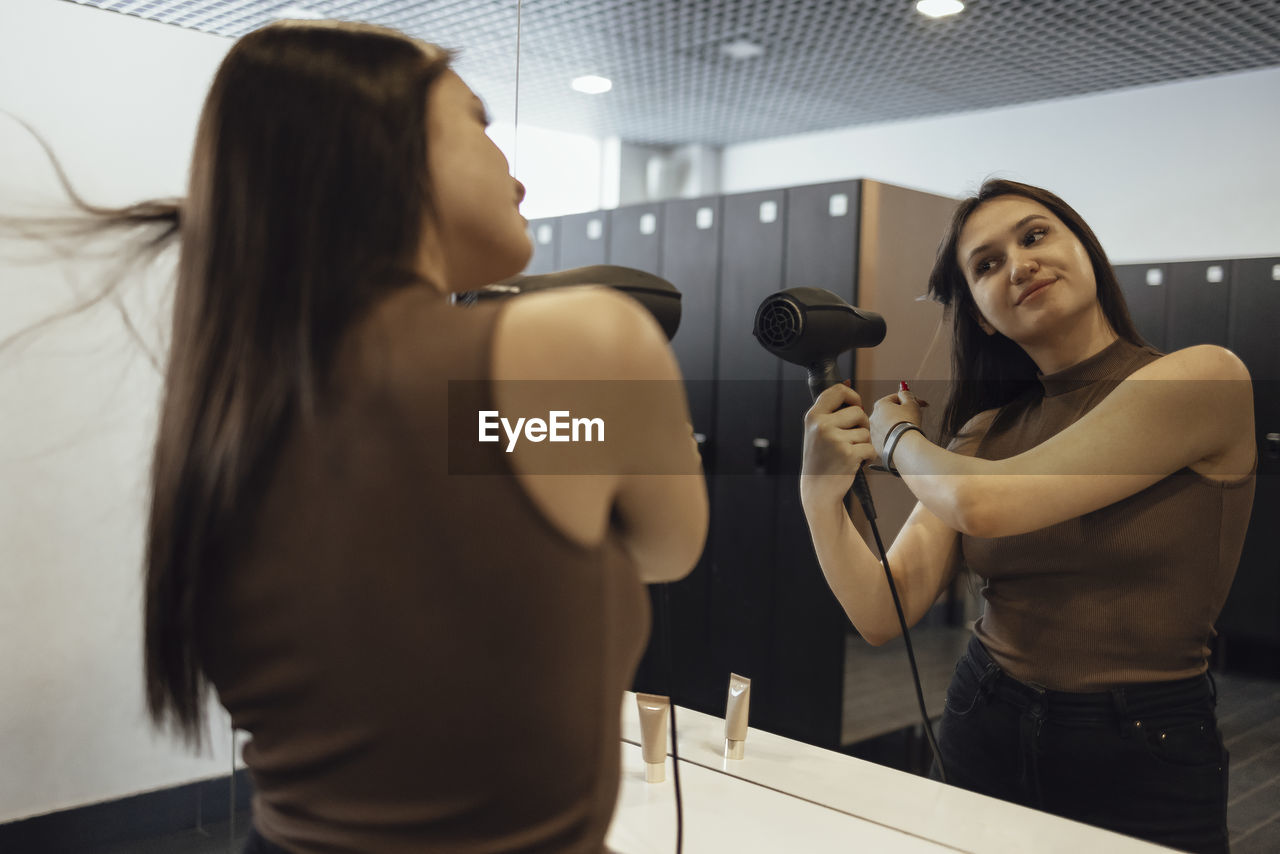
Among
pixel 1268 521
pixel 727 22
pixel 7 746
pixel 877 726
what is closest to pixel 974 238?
pixel 1268 521

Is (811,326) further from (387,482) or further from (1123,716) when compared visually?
(387,482)

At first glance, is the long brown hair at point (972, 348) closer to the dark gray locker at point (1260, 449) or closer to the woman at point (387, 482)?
the dark gray locker at point (1260, 449)

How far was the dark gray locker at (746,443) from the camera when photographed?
1.74 metres

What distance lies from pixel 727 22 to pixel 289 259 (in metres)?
3.36

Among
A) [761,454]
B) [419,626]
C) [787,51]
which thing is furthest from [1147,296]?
[787,51]

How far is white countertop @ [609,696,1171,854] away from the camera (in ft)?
3.19

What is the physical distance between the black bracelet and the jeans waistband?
0.75ft

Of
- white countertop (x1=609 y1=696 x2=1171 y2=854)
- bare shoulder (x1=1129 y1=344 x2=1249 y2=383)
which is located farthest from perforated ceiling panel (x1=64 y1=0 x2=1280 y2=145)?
white countertop (x1=609 y1=696 x2=1171 y2=854)

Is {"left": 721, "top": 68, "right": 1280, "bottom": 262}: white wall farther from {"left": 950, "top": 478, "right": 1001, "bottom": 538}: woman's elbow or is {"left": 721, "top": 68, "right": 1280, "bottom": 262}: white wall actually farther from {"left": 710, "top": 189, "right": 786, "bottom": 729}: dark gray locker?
{"left": 710, "top": 189, "right": 786, "bottom": 729}: dark gray locker

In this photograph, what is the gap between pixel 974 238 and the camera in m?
1.01

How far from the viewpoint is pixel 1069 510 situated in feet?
3.10

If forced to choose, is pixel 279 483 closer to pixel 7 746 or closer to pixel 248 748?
pixel 248 748

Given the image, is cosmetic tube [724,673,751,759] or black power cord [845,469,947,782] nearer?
black power cord [845,469,947,782]

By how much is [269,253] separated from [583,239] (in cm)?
247
